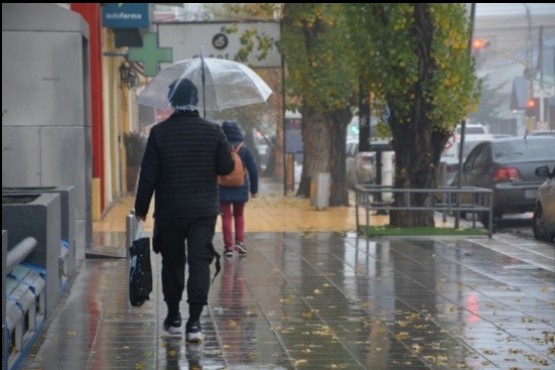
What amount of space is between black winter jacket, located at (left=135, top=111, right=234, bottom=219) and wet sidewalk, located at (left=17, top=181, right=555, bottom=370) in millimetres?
914

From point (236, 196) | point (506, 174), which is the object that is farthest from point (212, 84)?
point (506, 174)

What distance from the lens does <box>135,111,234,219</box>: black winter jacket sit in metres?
9.29

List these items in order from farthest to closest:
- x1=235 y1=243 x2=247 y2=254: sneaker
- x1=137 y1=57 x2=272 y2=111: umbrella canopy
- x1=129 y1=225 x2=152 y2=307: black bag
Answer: x1=235 y1=243 x2=247 y2=254: sneaker, x1=137 y1=57 x2=272 y2=111: umbrella canopy, x1=129 y1=225 x2=152 y2=307: black bag

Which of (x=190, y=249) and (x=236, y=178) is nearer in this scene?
(x=190, y=249)

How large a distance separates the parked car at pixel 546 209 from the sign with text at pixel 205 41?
12.6m

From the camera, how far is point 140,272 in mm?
9305

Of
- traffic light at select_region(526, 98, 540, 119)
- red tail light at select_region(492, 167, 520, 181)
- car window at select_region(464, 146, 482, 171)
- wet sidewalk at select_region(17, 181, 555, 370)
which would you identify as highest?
traffic light at select_region(526, 98, 540, 119)

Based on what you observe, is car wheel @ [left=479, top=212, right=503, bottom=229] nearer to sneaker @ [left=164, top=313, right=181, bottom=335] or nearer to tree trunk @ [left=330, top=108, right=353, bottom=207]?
tree trunk @ [left=330, top=108, right=353, bottom=207]

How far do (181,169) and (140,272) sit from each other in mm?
760

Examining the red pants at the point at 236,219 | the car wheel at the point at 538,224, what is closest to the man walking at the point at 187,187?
the red pants at the point at 236,219

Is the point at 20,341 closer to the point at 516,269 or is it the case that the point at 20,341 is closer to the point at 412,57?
the point at 516,269

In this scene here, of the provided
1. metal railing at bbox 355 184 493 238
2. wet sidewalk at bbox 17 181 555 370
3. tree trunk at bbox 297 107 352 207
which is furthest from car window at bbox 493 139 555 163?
wet sidewalk at bbox 17 181 555 370

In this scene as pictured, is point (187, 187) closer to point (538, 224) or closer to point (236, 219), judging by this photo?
point (236, 219)

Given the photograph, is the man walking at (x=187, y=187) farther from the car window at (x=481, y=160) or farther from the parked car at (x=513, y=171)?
the car window at (x=481, y=160)
